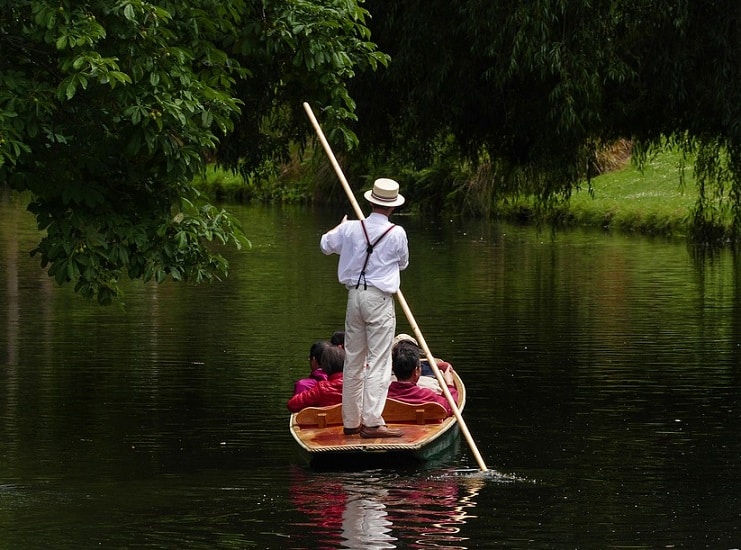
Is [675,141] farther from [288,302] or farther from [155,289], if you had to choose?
[155,289]

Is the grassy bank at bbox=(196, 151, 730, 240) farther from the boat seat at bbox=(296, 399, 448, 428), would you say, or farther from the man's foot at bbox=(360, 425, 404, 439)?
the man's foot at bbox=(360, 425, 404, 439)

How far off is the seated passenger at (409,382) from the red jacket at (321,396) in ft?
1.45

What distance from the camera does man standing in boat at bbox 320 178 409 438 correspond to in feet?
41.9

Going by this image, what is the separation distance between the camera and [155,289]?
29000 mm

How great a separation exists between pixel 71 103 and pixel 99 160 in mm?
433

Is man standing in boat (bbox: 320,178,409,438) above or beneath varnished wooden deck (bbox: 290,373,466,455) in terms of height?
above

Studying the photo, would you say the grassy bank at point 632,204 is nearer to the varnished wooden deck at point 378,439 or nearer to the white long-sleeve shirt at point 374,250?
the varnished wooden deck at point 378,439

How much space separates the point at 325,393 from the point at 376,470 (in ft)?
4.23

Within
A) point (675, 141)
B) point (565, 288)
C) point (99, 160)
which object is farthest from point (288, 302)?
point (99, 160)

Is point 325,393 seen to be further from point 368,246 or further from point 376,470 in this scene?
point 368,246

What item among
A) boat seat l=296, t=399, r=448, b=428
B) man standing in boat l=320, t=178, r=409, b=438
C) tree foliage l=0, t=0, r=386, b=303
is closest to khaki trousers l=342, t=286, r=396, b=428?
man standing in boat l=320, t=178, r=409, b=438

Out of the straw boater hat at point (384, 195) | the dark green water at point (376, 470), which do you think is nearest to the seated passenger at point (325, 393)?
the dark green water at point (376, 470)

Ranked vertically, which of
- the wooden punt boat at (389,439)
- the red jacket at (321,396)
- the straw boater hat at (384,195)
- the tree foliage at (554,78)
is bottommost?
the wooden punt boat at (389,439)

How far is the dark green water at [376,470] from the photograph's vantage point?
10.7m
